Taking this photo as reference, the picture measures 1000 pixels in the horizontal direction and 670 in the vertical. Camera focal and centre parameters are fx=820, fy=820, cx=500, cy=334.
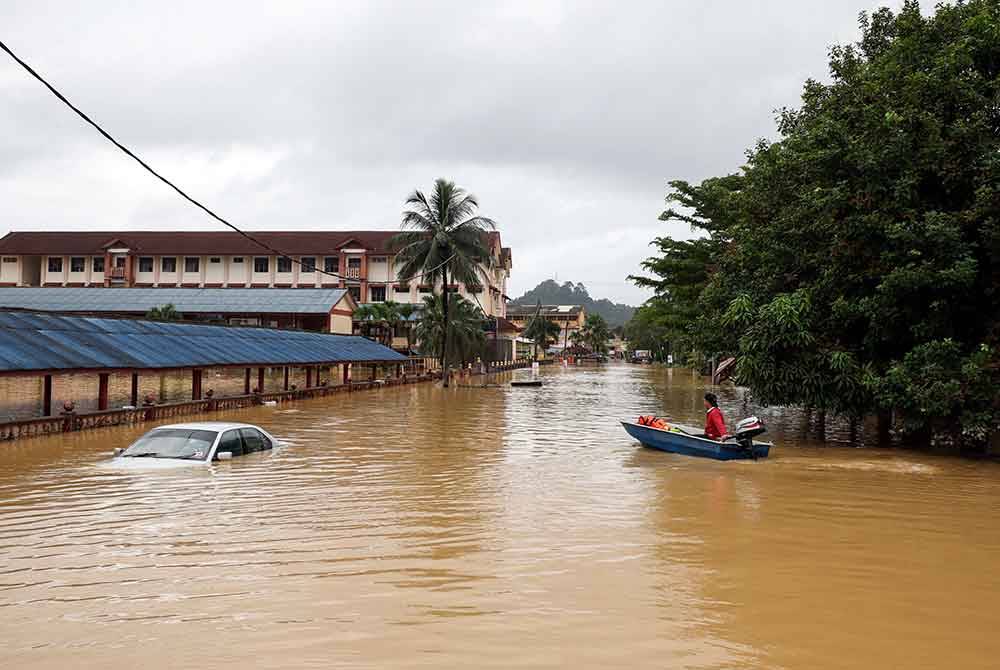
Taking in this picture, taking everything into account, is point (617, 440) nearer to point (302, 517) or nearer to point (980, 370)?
point (980, 370)

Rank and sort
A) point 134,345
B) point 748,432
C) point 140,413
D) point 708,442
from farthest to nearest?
point 134,345
point 140,413
point 708,442
point 748,432

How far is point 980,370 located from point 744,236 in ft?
27.8

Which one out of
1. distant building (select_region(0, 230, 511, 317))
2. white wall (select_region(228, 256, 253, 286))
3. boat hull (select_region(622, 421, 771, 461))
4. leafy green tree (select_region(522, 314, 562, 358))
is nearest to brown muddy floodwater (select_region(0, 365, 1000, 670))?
boat hull (select_region(622, 421, 771, 461))

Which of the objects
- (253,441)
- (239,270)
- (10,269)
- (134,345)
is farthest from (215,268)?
(253,441)

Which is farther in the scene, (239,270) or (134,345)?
(239,270)

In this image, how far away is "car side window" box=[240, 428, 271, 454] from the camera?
16891 mm

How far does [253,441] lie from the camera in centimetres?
1731

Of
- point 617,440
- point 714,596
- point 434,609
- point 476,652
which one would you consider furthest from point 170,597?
point 617,440

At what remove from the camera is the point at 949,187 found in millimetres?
20469

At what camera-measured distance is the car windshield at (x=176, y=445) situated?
1515 centimetres

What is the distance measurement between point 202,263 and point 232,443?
6964 centimetres

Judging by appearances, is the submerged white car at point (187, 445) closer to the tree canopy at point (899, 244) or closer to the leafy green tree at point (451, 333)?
the tree canopy at point (899, 244)

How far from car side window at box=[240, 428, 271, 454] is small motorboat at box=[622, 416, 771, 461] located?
29.7 feet

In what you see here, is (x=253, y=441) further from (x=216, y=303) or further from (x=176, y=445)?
(x=216, y=303)
